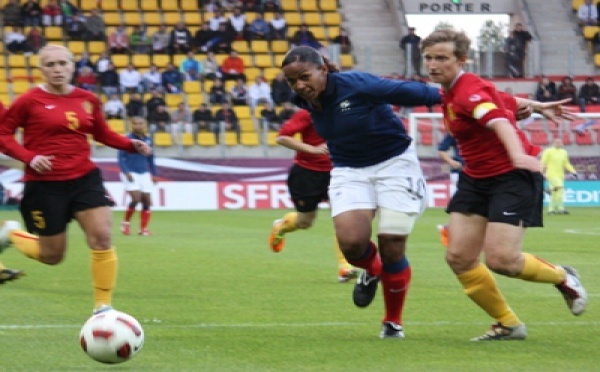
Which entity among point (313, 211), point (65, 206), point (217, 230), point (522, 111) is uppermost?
point (522, 111)

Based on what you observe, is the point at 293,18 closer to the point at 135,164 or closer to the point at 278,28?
the point at 278,28

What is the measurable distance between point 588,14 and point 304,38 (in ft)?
30.2

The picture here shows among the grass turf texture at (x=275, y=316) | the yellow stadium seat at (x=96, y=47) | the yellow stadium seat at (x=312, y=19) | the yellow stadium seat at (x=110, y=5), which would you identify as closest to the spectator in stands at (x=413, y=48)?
the yellow stadium seat at (x=312, y=19)

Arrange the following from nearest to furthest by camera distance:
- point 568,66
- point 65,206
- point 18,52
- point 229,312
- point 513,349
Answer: point 513,349 < point 65,206 < point 229,312 < point 18,52 < point 568,66

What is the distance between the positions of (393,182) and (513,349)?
1.40m

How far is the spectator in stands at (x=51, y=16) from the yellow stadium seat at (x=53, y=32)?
115 mm

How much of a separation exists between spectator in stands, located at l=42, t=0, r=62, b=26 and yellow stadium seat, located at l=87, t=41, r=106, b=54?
3.38ft

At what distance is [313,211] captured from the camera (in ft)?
44.8

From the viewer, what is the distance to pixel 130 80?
32250 millimetres

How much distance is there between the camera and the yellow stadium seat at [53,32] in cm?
3425

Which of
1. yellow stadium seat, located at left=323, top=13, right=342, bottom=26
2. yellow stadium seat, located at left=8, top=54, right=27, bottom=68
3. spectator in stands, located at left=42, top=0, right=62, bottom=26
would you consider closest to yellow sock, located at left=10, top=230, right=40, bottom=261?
yellow stadium seat, located at left=8, top=54, right=27, bottom=68

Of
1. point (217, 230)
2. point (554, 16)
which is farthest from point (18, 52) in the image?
point (554, 16)

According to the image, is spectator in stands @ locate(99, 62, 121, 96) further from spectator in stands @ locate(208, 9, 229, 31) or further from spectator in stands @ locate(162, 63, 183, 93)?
spectator in stands @ locate(208, 9, 229, 31)

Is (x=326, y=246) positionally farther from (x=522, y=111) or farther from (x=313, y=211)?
(x=522, y=111)
